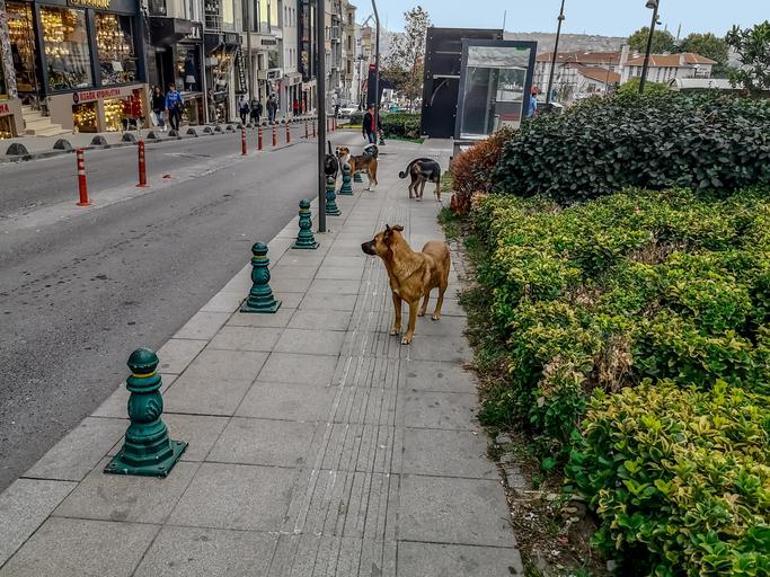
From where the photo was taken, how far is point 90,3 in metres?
29.8

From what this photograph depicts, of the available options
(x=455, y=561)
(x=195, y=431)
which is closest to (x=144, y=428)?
(x=195, y=431)

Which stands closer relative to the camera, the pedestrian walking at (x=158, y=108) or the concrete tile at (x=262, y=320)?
the concrete tile at (x=262, y=320)

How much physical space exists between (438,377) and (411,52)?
49884 millimetres

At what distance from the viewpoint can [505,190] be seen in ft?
36.9

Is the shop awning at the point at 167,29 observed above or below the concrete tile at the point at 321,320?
above

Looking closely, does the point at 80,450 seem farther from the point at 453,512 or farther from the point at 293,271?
the point at 293,271

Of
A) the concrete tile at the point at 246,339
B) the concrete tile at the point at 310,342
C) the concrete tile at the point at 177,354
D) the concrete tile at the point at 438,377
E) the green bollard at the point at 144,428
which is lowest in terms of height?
the concrete tile at the point at 177,354

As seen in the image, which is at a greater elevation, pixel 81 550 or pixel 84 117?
pixel 84 117

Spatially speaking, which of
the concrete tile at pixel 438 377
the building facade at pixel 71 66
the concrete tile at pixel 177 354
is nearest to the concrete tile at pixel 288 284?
the concrete tile at pixel 177 354

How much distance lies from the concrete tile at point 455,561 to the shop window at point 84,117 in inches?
1188

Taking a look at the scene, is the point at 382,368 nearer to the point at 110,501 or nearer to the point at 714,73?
the point at 110,501

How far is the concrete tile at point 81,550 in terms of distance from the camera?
340 cm

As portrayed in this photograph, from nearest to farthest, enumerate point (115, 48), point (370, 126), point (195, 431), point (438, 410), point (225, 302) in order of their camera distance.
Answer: point (195, 431) → point (438, 410) → point (225, 302) → point (370, 126) → point (115, 48)

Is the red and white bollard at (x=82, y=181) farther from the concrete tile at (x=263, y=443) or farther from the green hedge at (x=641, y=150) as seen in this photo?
the concrete tile at (x=263, y=443)
